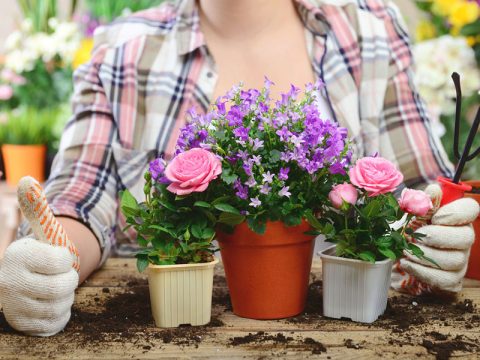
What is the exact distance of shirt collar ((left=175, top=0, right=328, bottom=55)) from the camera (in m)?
1.77

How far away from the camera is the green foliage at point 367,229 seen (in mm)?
900

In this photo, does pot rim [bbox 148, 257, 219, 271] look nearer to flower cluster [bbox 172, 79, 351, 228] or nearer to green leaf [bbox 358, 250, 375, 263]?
flower cluster [bbox 172, 79, 351, 228]

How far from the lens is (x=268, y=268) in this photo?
37.1 inches

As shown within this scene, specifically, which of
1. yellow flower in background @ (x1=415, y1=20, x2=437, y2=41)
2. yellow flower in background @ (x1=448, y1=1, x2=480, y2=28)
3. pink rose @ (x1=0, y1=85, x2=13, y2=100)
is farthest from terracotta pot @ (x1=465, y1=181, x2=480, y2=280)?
pink rose @ (x1=0, y1=85, x2=13, y2=100)

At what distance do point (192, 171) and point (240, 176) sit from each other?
63 mm

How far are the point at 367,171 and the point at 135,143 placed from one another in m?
0.94

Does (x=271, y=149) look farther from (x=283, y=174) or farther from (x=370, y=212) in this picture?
(x=370, y=212)

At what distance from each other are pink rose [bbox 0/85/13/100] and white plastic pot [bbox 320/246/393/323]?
2659 mm

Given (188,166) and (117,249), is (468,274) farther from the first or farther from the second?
(117,249)

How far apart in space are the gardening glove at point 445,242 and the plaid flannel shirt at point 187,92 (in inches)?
22.8

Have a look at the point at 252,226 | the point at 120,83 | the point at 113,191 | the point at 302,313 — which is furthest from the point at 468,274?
the point at 120,83

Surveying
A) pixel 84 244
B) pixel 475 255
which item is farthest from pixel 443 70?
pixel 84 244

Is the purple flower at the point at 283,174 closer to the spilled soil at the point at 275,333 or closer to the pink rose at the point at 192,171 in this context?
the pink rose at the point at 192,171

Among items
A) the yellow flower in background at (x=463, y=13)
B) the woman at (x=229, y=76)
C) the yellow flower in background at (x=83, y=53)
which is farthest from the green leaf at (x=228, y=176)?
the yellow flower in background at (x=83, y=53)
